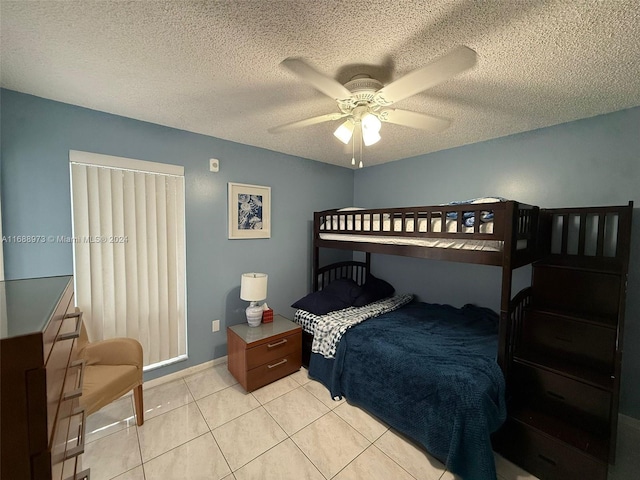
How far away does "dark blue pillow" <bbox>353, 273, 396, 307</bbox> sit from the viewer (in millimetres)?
2906

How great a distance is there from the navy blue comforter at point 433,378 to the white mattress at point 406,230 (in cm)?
77

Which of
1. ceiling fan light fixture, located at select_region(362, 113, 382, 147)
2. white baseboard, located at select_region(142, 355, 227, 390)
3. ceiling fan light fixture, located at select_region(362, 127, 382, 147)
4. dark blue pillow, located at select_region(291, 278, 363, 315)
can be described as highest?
ceiling fan light fixture, located at select_region(362, 113, 382, 147)

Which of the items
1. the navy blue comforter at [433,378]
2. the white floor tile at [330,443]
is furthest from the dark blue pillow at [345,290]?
the white floor tile at [330,443]

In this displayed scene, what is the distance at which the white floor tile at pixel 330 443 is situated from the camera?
5.25 feet

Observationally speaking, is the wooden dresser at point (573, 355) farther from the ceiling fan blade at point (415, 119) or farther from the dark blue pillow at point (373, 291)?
the dark blue pillow at point (373, 291)

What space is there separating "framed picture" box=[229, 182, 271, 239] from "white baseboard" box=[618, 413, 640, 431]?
11.1 ft

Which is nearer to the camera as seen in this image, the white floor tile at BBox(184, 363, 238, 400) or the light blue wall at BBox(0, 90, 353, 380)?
the light blue wall at BBox(0, 90, 353, 380)

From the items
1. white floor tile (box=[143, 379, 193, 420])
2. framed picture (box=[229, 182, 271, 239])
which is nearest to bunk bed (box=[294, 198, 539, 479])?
framed picture (box=[229, 182, 271, 239])

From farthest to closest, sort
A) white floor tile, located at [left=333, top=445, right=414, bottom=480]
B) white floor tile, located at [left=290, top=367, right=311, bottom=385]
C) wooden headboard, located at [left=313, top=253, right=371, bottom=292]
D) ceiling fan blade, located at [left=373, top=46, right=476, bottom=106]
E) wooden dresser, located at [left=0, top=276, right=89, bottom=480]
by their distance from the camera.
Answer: wooden headboard, located at [left=313, top=253, right=371, bottom=292]
white floor tile, located at [left=290, top=367, right=311, bottom=385]
white floor tile, located at [left=333, top=445, right=414, bottom=480]
ceiling fan blade, located at [left=373, top=46, right=476, bottom=106]
wooden dresser, located at [left=0, top=276, right=89, bottom=480]

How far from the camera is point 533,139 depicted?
2.29 m

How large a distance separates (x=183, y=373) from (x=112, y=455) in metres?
0.84

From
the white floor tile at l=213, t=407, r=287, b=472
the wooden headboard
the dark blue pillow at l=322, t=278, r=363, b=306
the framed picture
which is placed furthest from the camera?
the wooden headboard

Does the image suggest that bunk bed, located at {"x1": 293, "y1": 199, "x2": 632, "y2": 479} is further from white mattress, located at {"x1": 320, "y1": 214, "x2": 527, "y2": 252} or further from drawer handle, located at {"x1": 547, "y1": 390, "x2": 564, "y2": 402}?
drawer handle, located at {"x1": 547, "y1": 390, "x2": 564, "y2": 402}

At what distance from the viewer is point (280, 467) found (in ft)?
5.13
